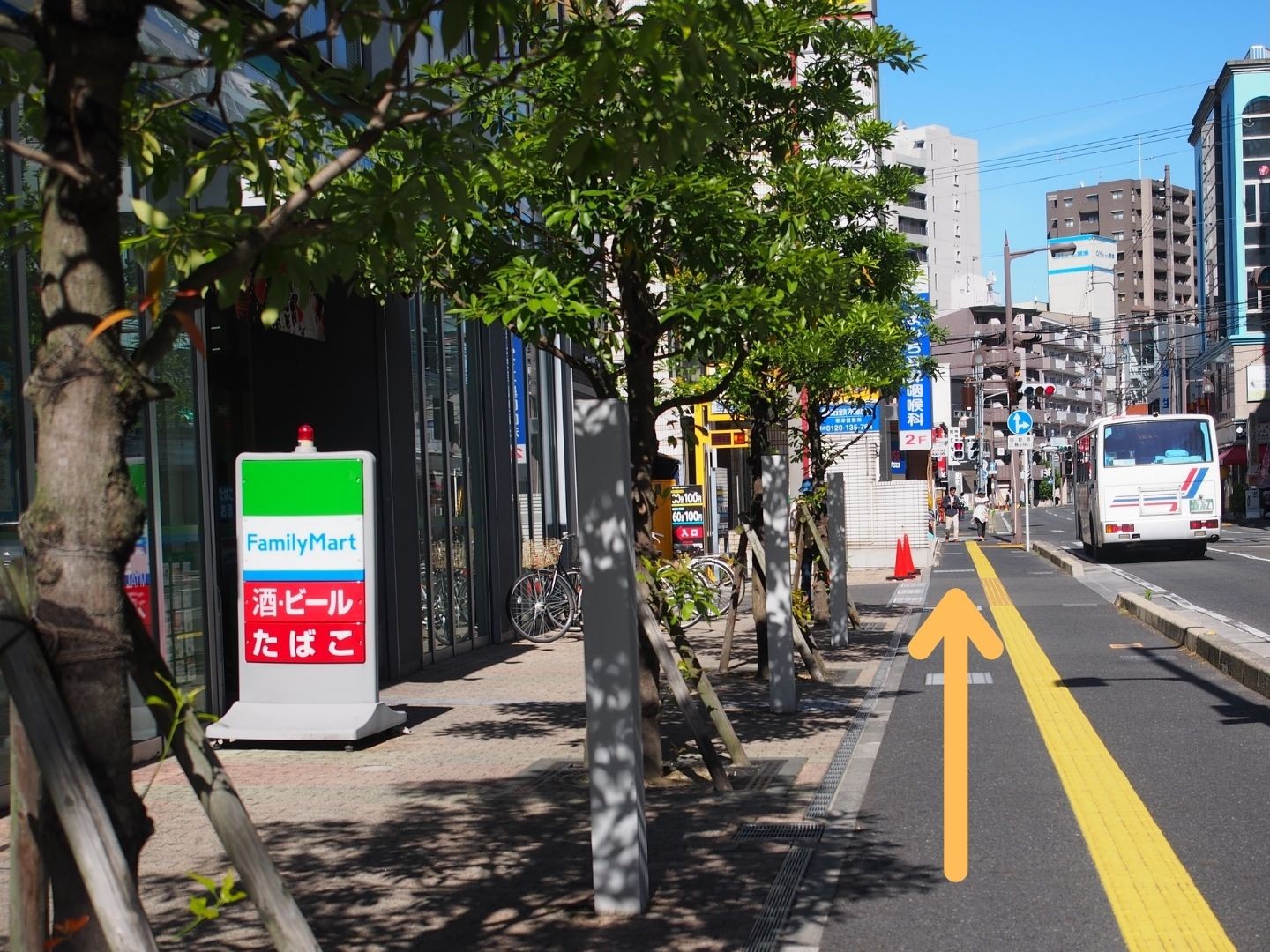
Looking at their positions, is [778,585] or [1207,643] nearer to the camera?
[778,585]

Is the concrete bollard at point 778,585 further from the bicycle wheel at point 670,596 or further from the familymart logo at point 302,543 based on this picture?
the familymart logo at point 302,543

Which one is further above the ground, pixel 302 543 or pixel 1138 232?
pixel 1138 232

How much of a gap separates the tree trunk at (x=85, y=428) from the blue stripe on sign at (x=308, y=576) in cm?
658

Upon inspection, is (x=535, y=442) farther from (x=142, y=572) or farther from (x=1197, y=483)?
(x=1197, y=483)

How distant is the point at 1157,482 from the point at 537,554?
17271 millimetres

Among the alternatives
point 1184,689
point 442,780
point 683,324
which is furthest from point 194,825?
point 1184,689

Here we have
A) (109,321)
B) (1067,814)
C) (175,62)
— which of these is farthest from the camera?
(1067,814)

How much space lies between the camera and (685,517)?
2305 centimetres

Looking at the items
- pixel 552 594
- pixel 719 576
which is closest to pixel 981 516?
pixel 719 576

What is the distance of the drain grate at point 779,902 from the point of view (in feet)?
16.0

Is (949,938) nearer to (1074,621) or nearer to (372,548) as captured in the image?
(372,548)

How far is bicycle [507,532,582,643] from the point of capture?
16891mm

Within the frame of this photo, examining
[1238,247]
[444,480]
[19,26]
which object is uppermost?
[1238,247]
